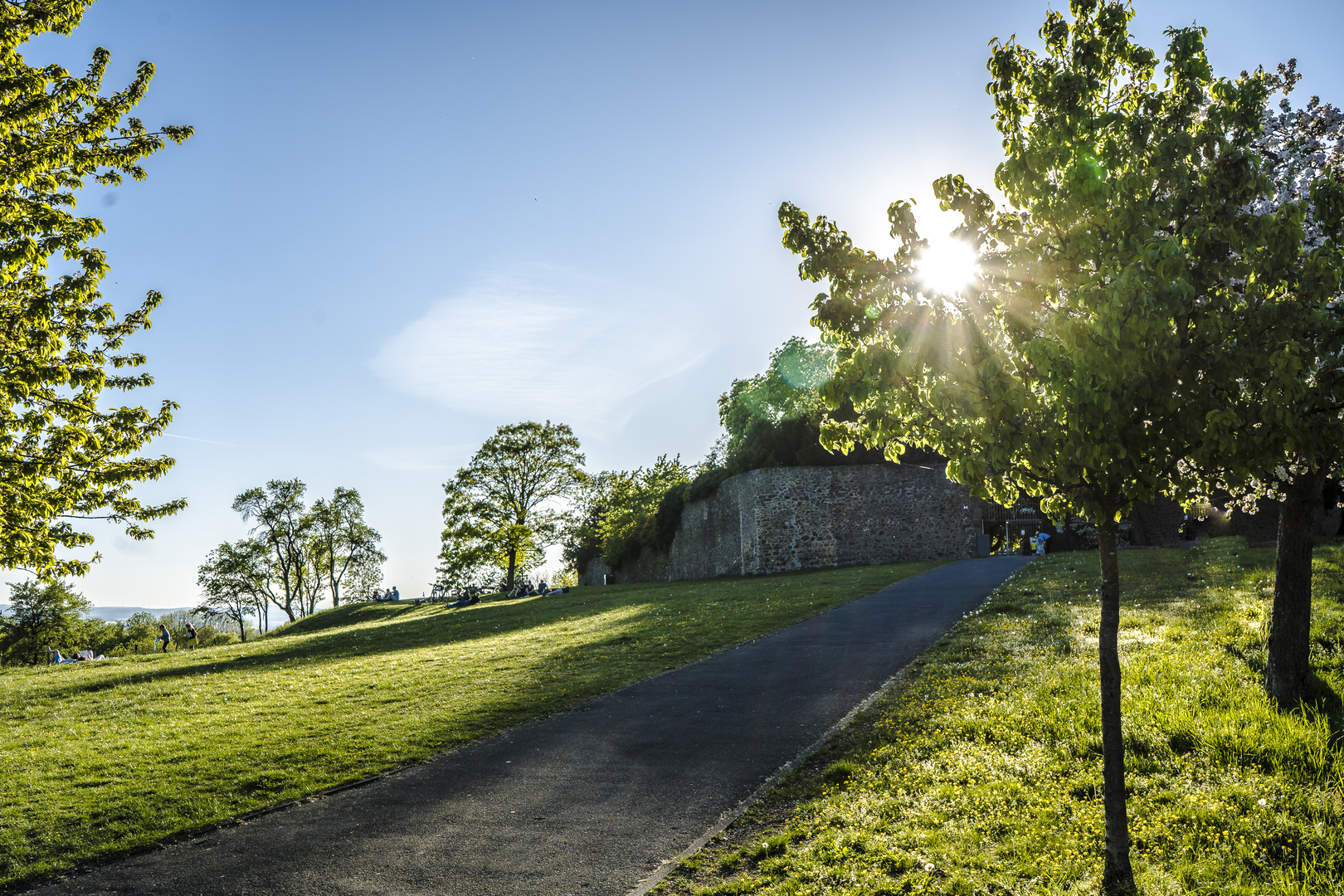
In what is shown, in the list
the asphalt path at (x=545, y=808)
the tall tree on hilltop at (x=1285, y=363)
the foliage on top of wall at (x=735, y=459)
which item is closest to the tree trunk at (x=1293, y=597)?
the tall tree on hilltop at (x=1285, y=363)

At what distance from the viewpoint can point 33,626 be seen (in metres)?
59.7

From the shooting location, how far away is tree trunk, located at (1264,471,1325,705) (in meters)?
7.71

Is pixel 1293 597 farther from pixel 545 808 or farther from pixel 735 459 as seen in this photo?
pixel 735 459

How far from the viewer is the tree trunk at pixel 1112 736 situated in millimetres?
4754

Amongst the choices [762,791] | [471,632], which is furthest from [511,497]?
[762,791]

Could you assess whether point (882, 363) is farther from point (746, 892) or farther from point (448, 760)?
point (448, 760)

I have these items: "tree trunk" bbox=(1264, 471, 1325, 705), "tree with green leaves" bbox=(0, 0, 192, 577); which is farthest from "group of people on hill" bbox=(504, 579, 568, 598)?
"tree trunk" bbox=(1264, 471, 1325, 705)

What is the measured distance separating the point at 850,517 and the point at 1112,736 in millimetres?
30683

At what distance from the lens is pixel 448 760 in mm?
8477

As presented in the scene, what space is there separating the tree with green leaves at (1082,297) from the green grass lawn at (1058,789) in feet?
2.39

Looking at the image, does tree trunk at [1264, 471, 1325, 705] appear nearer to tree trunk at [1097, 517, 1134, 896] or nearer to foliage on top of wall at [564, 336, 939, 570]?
tree trunk at [1097, 517, 1134, 896]

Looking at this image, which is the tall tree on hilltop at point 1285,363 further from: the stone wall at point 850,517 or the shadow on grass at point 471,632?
the stone wall at point 850,517

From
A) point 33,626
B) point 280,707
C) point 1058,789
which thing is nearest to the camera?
point 1058,789

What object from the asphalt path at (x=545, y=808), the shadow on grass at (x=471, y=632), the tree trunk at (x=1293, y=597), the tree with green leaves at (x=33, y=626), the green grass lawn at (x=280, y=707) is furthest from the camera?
the tree with green leaves at (x=33, y=626)
